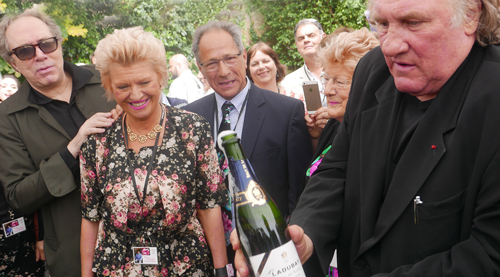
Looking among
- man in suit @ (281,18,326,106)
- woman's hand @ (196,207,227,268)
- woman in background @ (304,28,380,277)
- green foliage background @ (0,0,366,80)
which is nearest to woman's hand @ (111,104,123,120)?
woman's hand @ (196,207,227,268)

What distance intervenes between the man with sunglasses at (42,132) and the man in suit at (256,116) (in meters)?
0.91

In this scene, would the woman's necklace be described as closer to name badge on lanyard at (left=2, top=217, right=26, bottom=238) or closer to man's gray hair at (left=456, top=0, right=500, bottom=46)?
name badge on lanyard at (left=2, top=217, right=26, bottom=238)

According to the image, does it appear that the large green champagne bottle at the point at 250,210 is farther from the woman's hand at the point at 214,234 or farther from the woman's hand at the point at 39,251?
the woman's hand at the point at 39,251

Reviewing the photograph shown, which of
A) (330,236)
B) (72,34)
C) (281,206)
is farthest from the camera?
(72,34)

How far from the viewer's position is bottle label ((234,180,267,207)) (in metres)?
1.23

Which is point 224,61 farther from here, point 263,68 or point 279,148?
point 263,68

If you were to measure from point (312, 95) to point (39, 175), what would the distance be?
6.17 ft

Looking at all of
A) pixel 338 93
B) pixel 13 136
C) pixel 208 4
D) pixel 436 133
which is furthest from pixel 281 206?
pixel 208 4

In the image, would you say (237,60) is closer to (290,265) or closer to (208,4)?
(290,265)

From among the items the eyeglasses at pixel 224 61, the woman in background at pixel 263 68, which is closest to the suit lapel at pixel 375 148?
the eyeglasses at pixel 224 61

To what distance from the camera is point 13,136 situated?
2.45 meters

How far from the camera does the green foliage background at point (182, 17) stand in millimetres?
8734

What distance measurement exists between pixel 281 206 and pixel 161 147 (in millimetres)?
985

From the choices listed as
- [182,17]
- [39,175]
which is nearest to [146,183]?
[39,175]
